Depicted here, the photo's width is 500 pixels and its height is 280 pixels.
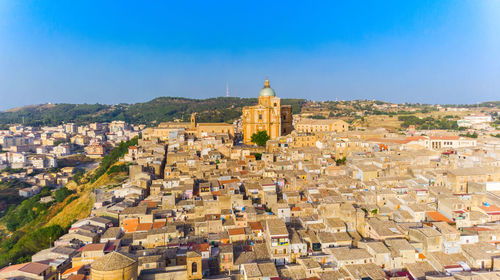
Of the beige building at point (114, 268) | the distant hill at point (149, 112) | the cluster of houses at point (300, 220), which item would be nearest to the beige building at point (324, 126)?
the cluster of houses at point (300, 220)

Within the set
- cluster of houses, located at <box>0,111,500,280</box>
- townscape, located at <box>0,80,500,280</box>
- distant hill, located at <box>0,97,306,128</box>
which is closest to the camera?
cluster of houses, located at <box>0,111,500,280</box>

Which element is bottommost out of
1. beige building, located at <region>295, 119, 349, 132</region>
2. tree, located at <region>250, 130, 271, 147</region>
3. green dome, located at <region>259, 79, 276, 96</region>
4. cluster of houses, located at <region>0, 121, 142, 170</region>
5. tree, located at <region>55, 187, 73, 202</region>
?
tree, located at <region>55, 187, 73, 202</region>

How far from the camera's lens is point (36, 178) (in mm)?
54531

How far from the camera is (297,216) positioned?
22.6 meters

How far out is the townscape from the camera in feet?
54.1

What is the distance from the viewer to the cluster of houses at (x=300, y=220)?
1639 centimetres

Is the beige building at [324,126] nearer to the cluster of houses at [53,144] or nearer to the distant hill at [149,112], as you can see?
the distant hill at [149,112]

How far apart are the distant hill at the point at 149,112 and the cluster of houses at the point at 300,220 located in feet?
167

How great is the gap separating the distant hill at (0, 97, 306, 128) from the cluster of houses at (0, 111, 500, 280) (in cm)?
5093

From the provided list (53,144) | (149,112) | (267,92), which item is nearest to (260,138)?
(267,92)

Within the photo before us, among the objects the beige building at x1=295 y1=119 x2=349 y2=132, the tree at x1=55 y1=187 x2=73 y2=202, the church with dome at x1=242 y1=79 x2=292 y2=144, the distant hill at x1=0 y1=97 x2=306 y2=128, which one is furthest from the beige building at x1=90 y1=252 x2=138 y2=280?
the distant hill at x1=0 y1=97 x2=306 y2=128

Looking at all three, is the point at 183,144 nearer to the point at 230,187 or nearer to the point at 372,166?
the point at 230,187

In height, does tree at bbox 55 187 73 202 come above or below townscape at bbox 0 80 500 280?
below

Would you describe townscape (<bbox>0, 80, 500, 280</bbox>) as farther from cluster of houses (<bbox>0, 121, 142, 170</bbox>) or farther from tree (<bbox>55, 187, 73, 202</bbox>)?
cluster of houses (<bbox>0, 121, 142, 170</bbox>)
